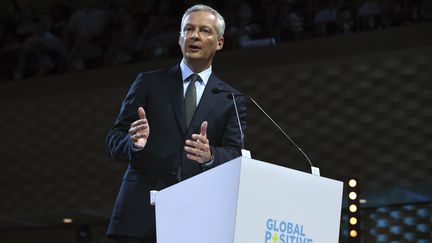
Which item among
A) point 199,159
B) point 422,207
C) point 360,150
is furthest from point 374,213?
point 199,159

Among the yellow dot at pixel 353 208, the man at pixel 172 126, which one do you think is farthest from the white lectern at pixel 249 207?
the yellow dot at pixel 353 208

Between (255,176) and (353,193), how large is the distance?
3.96 meters

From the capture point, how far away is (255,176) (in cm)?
238

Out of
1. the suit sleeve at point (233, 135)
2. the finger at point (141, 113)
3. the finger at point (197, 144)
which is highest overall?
the suit sleeve at point (233, 135)

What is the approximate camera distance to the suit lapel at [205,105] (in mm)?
2910

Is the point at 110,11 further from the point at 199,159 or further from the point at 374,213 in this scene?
the point at 199,159

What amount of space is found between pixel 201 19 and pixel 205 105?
30 cm

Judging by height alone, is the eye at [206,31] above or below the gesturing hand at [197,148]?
above

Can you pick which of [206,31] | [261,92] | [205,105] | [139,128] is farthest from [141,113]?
[261,92]

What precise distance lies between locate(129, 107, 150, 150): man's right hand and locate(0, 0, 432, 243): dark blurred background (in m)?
4.67

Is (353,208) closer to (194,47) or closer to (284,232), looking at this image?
(194,47)

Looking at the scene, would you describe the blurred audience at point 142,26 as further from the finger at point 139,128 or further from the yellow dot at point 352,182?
the finger at point 139,128

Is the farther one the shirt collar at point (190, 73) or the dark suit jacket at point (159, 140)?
the shirt collar at point (190, 73)

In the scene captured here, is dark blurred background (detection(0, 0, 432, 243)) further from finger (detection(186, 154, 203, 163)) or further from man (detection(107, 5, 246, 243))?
finger (detection(186, 154, 203, 163))
